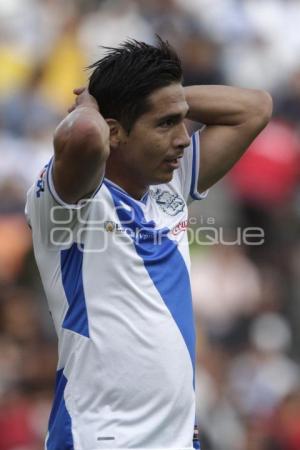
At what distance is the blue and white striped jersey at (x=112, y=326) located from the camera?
403 cm

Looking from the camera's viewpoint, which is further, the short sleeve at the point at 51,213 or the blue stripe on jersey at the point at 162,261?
the blue stripe on jersey at the point at 162,261

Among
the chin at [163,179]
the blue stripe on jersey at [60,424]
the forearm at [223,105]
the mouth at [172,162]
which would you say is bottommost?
the blue stripe on jersey at [60,424]

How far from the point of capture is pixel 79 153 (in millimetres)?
3848

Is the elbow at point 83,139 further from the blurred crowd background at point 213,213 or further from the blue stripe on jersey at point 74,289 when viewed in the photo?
the blurred crowd background at point 213,213

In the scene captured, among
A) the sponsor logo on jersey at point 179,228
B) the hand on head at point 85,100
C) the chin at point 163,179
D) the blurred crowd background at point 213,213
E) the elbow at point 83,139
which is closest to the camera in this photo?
the elbow at point 83,139

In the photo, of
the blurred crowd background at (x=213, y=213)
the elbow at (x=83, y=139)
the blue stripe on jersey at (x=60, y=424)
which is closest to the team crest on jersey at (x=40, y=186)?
the elbow at (x=83, y=139)

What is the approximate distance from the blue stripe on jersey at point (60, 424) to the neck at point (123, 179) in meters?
0.76

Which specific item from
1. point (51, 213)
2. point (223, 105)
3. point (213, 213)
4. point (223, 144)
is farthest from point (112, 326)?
point (213, 213)

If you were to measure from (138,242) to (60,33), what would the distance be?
6.28 m

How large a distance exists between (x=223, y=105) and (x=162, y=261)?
0.87 meters

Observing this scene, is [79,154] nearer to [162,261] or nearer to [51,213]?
[51,213]

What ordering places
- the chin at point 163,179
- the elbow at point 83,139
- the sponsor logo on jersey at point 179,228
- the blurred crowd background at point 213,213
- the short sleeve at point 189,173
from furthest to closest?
the blurred crowd background at point 213,213
the short sleeve at point 189,173
the sponsor logo on jersey at point 179,228
the chin at point 163,179
the elbow at point 83,139

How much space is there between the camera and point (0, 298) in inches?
333

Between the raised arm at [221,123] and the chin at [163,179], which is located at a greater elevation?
the raised arm at [221,123]
